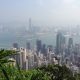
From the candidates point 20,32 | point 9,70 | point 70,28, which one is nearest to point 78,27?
point 70,28

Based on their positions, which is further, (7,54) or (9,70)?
(9,70)

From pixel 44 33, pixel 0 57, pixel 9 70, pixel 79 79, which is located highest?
pixel 0 57

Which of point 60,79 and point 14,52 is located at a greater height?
point 14,52

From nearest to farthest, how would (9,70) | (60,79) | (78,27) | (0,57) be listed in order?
(0,57) < (9,70) < (60,79) < (78,27)

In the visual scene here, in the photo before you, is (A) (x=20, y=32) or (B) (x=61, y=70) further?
(A) (x=20, y=32)

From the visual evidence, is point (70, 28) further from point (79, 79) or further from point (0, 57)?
point (0, 57)

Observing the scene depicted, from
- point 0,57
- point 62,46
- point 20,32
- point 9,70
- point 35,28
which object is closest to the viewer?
point 0,57

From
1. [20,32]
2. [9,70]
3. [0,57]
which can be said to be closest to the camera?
[0,57]

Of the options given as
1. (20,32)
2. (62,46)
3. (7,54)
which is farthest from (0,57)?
(20,32)

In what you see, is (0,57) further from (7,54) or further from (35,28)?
(35,28)
